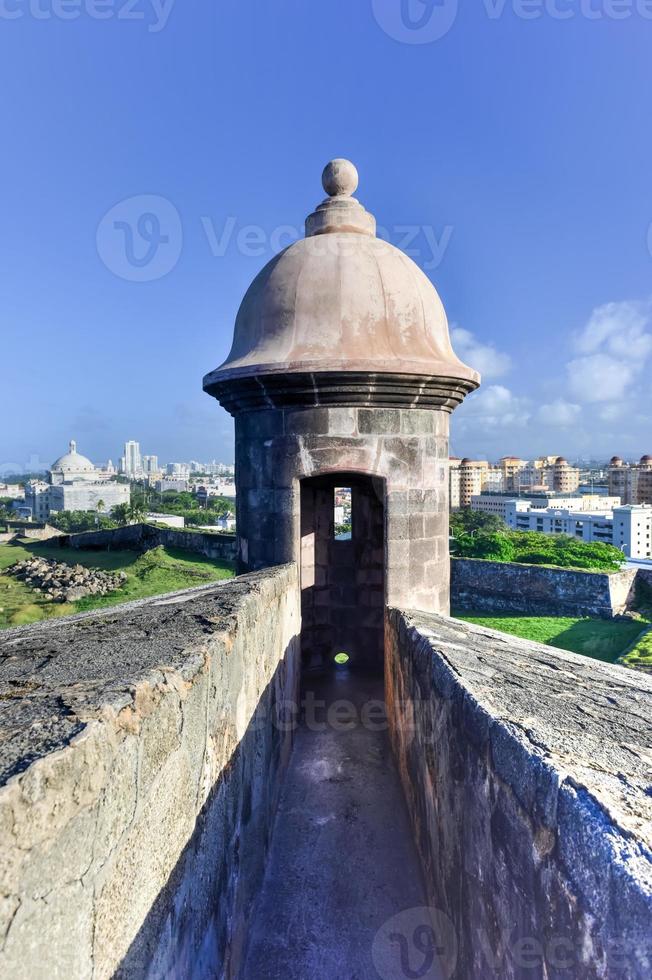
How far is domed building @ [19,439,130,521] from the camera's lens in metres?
88.0

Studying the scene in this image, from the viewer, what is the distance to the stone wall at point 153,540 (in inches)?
787

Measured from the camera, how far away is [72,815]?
97 centimetres

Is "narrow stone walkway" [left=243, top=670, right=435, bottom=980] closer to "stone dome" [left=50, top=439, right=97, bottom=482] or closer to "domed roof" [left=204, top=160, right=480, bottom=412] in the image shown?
"domed roof" [left=204, top=160, right=480, bottom=412]

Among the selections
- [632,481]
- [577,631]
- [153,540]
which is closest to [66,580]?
[153,540]

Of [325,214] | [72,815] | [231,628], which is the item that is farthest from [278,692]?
[325,214]

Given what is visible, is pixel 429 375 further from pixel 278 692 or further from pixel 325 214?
pixel 278 692

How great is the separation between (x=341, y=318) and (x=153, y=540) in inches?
772

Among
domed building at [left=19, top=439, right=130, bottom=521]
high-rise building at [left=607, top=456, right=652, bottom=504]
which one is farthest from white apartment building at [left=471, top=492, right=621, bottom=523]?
domed building at [left=19, top=439, right=130, bottom=521]

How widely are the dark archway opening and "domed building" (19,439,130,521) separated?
8198 centimetres

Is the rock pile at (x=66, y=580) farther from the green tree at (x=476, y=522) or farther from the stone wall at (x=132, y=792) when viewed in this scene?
the green tree at (x=476, y=522)

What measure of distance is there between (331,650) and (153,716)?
4.86m

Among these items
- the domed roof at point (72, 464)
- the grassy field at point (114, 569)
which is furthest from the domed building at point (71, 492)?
the grassy field at point (114, 569)

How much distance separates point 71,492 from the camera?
8756 centimetres

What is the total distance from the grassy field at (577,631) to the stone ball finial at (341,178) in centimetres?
1415
